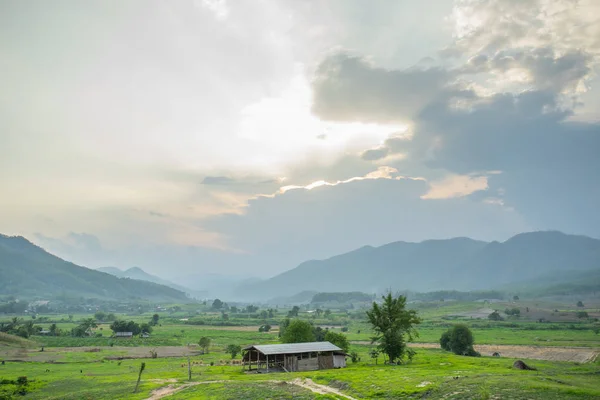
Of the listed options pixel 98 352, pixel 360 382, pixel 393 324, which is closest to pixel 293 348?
pixel 393 324

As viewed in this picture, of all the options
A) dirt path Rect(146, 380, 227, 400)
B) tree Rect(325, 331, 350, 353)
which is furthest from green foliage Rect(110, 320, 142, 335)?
dirt path Rect(146, 380, 227, 400)

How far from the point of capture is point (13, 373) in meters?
78.4

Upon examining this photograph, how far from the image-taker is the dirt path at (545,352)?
9306 cm

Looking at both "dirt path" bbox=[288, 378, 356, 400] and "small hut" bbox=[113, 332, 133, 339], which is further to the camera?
"small hut" bbox=[113, 332, 133, 339]

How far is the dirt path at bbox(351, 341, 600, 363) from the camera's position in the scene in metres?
93.1

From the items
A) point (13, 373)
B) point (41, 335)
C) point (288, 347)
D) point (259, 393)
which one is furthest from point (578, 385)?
point (41, 335)

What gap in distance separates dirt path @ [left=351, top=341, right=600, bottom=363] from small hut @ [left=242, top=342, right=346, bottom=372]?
48.6 meters

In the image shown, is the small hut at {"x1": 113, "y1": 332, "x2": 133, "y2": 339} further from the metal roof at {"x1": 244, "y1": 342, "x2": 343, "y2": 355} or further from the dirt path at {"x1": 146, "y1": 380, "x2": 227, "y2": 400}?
the dirt path at {"x1": 146, "y1": 380, "x2": 227, "y2": 400}

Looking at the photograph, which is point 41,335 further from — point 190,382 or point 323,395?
point 323,395

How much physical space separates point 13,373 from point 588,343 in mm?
143019

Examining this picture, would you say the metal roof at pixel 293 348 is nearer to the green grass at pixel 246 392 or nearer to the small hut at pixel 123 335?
the green grass at pixel 246 392

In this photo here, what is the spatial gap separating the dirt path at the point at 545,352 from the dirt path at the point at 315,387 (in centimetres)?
6333

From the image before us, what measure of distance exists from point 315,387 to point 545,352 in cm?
8114

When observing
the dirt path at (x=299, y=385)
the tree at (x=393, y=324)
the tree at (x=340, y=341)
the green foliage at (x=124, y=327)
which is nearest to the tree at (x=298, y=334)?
the tree at (x=340, y=341)
